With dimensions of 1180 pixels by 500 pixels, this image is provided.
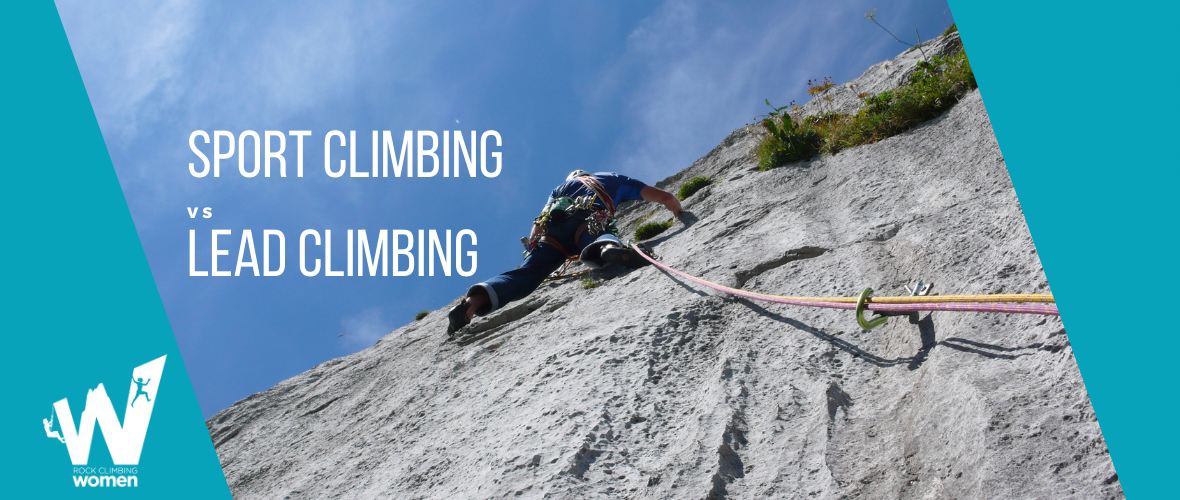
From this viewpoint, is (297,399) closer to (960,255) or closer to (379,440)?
(379,440)

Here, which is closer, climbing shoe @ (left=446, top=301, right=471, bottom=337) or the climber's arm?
climbing shoe @ (left=446, top=301, right=471, bottom=337)

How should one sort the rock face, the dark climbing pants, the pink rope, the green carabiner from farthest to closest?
the dark climbing pants < the green carabiner < the rock face < the pink rope

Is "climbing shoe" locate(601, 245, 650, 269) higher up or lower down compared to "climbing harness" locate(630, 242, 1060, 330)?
higher up

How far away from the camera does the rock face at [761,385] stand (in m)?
2.10

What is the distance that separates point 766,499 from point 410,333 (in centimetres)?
483

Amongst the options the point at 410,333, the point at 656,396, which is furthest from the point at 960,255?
the point at 410,333

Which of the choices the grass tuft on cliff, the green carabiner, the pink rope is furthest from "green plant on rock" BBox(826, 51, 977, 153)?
the green carabiner

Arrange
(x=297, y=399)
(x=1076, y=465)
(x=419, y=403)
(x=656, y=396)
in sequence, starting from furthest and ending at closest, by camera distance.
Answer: (x=297, y=399)
(x=419, y=403)
(x=656, y=396)
(x=1076, y=465)

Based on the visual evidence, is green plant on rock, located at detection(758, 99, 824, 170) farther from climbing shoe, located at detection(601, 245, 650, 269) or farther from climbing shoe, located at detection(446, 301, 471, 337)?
climbing shoe, located at detection(446, 301, 471, 337)

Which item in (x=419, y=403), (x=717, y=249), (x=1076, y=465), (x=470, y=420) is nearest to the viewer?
(x=1076, y=465)

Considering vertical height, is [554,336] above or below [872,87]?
below

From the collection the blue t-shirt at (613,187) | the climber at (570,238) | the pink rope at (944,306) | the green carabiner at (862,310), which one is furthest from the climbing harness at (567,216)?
the green carabiner at (862,310)

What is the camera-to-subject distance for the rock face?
6.89 feet

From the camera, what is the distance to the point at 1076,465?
1680mm
